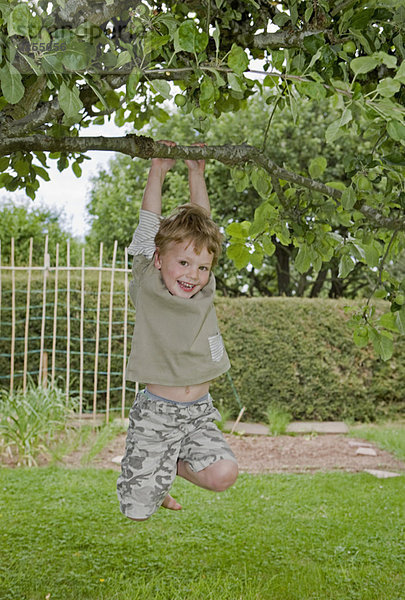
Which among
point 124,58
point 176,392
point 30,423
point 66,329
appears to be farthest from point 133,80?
point 66,329

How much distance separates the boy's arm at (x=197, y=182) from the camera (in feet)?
8.59

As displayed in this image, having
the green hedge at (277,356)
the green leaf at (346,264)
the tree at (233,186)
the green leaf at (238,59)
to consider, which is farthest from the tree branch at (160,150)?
the tree at (233,186)

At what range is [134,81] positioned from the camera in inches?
63.4

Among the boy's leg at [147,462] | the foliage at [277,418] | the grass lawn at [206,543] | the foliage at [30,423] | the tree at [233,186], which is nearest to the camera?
the boy's leg at [147,462]

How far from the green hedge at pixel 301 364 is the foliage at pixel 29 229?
241 inches

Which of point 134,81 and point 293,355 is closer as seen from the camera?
point 134,81

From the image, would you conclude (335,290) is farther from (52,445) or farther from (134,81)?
(134,81)

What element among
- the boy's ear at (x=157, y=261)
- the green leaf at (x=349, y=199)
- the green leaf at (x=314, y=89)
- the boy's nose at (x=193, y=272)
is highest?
the green leaf at (x=314, y=89)

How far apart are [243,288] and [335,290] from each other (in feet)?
6.95

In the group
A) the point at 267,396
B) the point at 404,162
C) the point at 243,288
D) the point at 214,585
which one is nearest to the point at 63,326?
the point at 267,396

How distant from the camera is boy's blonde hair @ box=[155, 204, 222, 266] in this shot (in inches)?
100

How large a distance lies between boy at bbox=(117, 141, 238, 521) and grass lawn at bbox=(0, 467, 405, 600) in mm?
778

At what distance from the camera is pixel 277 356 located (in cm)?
827

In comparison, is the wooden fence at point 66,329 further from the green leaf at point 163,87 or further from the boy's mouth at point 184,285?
the green leaf at point 163,87
